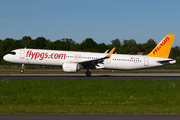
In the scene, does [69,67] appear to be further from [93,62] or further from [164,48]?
[164,48]

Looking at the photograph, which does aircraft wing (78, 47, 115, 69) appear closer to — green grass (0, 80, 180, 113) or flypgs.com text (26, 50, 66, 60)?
flypgs.com text (26, 50, 66, 60)

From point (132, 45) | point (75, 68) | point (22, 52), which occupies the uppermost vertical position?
point (132, 45)

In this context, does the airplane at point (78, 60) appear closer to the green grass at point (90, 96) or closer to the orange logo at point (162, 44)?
the orange logo at point (162, 44)

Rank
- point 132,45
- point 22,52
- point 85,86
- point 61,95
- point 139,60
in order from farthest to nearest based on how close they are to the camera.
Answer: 1. point 132,45
2. point 139,60
3. point 22,52
4. point 85,86
5. point 61,95

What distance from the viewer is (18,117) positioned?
417 inches

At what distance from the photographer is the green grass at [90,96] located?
47.2 feet

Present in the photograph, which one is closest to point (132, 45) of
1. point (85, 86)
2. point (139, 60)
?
point (139, 60)

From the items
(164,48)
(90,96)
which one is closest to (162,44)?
(164,48)

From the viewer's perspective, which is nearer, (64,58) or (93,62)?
(93,62)

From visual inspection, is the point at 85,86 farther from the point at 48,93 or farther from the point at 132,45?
the point at 132,45

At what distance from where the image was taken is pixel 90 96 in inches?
723

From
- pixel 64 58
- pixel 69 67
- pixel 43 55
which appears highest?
pixel 43 55

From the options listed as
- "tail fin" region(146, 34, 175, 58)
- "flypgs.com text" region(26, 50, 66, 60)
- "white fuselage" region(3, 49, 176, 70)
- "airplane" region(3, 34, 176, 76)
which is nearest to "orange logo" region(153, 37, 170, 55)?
"tail fin" region(146, 34, 175, 58)

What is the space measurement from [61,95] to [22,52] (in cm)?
1819
